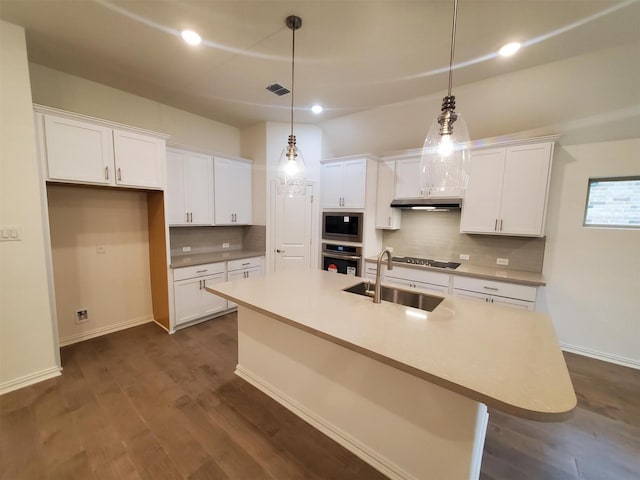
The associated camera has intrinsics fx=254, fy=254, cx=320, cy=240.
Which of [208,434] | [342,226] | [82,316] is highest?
[342,226]

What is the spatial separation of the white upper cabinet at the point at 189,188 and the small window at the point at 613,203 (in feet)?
15.6

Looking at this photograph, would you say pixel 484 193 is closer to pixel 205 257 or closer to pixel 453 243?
pixel 453 243

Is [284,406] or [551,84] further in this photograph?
[551,84]

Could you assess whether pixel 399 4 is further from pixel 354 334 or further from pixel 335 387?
pixel 335 387

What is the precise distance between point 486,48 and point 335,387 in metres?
3.04

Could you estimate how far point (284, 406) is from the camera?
6.98ft

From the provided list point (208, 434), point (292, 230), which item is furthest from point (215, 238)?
point (208, 434)

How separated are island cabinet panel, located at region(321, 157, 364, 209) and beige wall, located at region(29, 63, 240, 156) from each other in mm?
1754

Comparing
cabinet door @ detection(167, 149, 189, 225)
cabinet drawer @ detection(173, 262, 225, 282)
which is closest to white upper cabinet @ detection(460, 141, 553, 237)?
cabinet drawer @ detection(173, 262, 225, 282)

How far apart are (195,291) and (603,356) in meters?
4.97

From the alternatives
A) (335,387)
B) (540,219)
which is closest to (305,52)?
(335,387)

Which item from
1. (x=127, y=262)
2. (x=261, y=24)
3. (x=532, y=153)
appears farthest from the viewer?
(x=127, y=262)

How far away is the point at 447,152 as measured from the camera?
1539 mm

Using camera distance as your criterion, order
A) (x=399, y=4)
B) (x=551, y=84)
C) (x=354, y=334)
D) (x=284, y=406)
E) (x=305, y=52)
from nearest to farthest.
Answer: (x=354, y=334) < (x=399, y=4) < (x=284, y=406) < (x=305, y=52) < (x=551, y=84)
